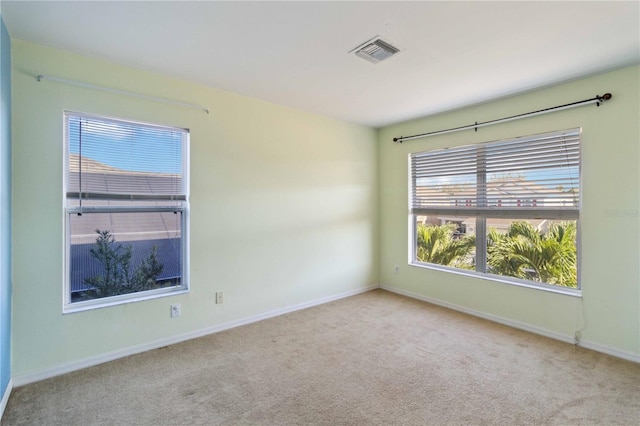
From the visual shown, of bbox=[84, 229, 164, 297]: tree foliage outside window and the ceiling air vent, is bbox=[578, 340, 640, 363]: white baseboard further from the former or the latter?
bbox=[84, 229, 164, 297]: tree foliage outside window

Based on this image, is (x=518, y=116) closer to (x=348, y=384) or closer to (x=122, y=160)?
(x=348, y=384)

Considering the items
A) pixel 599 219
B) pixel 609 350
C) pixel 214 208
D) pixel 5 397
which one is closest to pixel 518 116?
pixel 599 219

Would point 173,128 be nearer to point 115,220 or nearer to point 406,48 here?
point 115,220

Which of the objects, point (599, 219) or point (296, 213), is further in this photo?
point (296, 213)

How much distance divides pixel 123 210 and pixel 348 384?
2352mm

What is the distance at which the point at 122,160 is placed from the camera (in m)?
2.70

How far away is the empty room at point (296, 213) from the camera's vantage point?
200 cm

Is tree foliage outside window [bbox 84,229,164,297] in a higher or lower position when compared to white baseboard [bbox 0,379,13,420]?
higher

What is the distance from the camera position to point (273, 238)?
3625mm

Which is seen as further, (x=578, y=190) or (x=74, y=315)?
(x=578, y=190)

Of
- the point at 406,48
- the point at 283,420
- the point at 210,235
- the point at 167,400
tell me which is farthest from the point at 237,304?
the point at 406,48

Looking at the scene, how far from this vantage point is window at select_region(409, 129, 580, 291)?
10.0 ft

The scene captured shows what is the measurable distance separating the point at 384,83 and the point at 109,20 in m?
2.19

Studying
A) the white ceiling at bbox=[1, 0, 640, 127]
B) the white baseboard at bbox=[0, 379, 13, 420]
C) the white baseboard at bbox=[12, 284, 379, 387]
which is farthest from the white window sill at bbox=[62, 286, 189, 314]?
the white ceiling at bbox=[1, 0, 640, 127]
